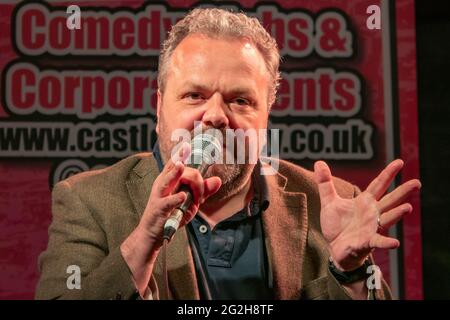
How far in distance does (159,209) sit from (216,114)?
539mm

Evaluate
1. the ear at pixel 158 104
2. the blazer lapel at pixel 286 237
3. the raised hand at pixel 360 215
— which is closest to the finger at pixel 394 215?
the raised hand at pixel 360 215

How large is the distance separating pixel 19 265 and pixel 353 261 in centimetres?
119

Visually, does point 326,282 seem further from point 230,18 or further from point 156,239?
point 230,18

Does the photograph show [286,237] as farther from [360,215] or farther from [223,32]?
[223,32]

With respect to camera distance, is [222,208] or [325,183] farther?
[222,208]

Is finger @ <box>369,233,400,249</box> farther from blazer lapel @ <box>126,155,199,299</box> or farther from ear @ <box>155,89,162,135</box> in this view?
ear @ <box>155,89,162,135</box>

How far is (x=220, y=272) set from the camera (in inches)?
→ 102

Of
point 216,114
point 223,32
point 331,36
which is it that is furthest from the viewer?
point 331,36

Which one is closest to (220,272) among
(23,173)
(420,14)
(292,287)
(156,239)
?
(292,287)

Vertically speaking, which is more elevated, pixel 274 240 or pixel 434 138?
pixel 434 138

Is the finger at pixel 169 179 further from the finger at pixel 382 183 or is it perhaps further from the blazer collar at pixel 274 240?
the finger at pixel 382 183

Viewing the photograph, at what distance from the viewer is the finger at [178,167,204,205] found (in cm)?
209

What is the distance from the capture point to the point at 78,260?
8.34ft

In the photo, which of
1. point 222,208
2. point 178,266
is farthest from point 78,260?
point 222,208
